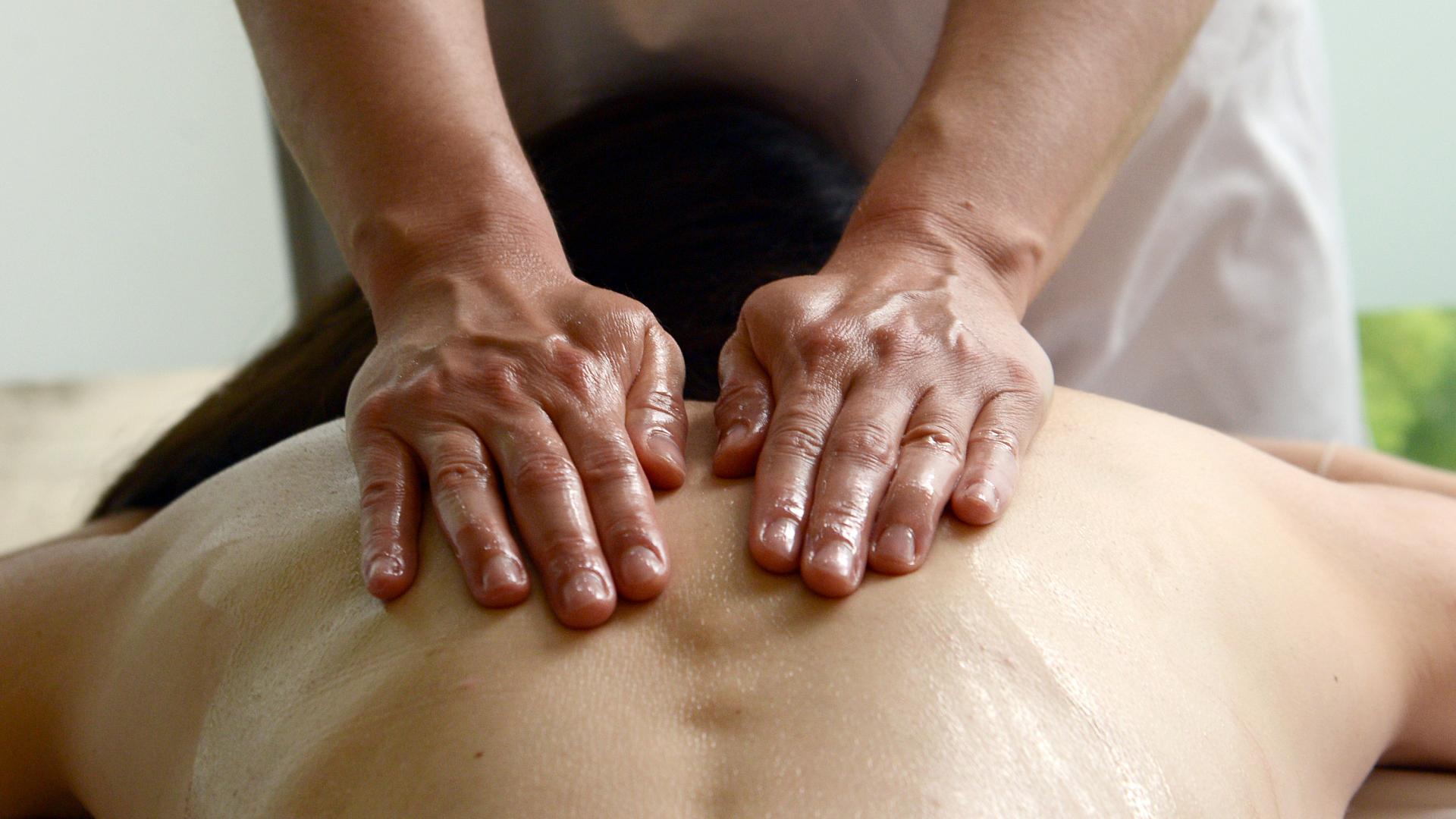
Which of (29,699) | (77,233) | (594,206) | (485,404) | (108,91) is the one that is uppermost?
(485,404)

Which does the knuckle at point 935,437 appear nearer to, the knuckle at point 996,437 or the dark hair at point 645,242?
the knuckle at point 996,437

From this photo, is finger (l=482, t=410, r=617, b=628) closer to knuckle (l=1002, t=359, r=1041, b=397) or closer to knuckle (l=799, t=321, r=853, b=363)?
knuckle (l=799, t=321, r=853, b=363)

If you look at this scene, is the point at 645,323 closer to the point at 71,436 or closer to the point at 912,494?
the point at 912,494

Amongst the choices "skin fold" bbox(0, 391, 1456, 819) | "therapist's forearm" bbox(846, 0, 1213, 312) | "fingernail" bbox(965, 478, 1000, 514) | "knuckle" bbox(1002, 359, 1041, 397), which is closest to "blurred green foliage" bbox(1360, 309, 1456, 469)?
"therapist's forearm" bbox(846, 0, 1213, 312)

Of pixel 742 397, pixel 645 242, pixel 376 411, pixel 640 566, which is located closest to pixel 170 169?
pixel 645 242

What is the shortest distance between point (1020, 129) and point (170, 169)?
9.35ft

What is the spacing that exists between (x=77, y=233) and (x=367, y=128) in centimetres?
264

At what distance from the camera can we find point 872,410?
2.37 feet

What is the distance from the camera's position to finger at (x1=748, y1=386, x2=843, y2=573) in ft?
2.13

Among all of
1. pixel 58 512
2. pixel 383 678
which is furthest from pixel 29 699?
pixel 58 512

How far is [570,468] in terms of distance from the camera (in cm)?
70

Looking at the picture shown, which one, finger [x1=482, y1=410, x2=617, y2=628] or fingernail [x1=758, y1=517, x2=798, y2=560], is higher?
fingernail [x1=758, y1=517, x2=798, y2=560]

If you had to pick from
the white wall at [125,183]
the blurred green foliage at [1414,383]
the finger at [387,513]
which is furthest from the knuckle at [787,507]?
the blurred green foliage at [1414,383]

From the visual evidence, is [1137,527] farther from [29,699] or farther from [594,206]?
[29,699]
